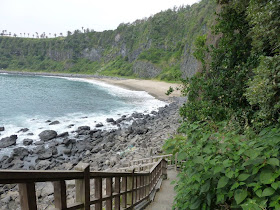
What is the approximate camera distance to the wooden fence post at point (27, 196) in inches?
57.6

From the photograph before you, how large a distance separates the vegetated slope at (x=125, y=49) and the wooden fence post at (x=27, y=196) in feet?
167

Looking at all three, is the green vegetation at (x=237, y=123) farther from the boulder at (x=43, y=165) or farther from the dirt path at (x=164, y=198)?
the boulder at (x=43, y=165)

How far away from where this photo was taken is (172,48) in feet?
267

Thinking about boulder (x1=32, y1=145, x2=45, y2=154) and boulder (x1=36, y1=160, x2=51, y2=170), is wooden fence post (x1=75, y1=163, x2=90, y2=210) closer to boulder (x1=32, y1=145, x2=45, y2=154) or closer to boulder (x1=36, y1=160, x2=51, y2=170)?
boulder (x1=36, y1=160, x2=51, y2=170)

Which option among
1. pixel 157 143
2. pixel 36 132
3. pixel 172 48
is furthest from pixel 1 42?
pixel 157 143

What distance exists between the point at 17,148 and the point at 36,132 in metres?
4.82

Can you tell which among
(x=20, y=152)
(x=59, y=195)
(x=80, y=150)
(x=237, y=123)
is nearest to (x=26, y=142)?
(x=20, y=152)

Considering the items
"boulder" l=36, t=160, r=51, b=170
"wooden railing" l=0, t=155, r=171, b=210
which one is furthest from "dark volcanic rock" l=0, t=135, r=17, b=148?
"wooden railing" l=0, t=155, r=171, b=210

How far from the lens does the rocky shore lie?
1204 cm

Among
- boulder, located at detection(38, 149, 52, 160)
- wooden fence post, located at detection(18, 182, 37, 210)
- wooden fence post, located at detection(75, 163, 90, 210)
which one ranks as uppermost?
wooden fence post, located at detection(18, 182, 37, 210)

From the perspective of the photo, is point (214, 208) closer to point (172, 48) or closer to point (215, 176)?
point (215, 176)

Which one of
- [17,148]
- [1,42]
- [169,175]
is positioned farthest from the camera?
[1,42]

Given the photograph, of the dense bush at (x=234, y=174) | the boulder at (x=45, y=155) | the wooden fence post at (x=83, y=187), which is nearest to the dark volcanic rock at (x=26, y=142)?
the boulder at (x=45, y=155)

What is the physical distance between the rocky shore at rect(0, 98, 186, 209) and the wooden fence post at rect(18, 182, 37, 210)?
8503 millimetres
